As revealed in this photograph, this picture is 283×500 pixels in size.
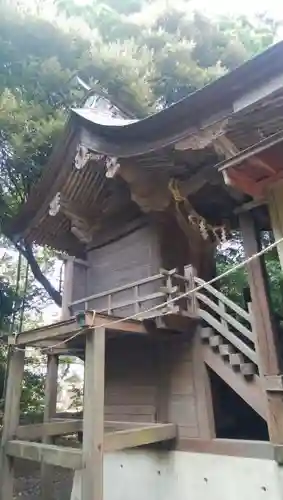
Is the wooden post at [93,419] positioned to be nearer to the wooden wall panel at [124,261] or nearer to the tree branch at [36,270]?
the wooden wall panel at [124,261]

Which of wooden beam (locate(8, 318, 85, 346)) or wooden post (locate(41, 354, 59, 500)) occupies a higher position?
wooden beam (locate(8, 318, 85, 346))

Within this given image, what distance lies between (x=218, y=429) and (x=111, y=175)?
4.13m

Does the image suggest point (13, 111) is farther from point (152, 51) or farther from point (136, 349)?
point (136, 349)

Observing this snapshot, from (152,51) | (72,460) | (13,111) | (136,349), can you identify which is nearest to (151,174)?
(136,349)

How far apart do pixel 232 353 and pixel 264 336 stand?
0.61 metres

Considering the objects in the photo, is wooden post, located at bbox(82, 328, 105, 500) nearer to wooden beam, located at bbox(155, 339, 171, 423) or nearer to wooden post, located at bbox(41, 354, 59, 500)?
wooden beam, located at bbox(155, 339, 171, 423)

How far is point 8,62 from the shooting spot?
1013 centimetres

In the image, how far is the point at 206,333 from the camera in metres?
4.91

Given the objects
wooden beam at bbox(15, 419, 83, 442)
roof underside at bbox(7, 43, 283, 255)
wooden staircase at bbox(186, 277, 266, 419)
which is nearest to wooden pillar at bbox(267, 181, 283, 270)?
roof underside at bbox(7, 43, 283, 255)

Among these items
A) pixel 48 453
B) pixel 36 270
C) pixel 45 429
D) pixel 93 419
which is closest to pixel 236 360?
pixel 93 419

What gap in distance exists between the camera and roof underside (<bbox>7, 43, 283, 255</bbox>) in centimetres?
312

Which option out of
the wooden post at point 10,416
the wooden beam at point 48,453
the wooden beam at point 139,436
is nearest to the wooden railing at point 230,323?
the wooden beam at point 139,436

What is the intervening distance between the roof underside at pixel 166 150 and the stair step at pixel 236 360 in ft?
6.24

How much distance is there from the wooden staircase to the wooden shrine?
0.02 meters
